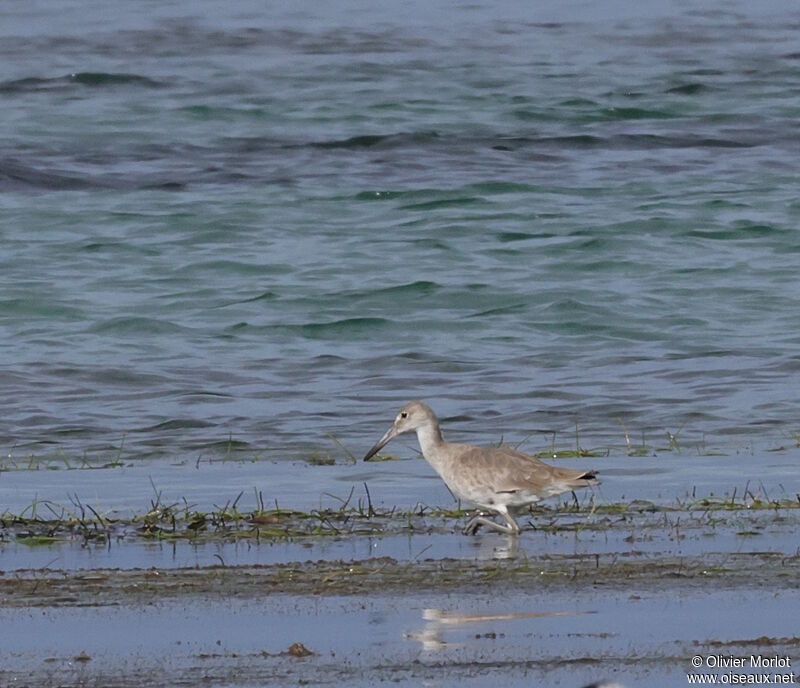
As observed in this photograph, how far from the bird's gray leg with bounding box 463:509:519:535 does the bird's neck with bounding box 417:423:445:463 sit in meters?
1.15

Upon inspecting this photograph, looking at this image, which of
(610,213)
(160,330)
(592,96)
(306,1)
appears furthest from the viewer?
(306,1)

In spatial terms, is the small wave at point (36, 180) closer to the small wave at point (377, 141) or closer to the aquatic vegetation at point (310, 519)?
the small wave at point (377, 141)

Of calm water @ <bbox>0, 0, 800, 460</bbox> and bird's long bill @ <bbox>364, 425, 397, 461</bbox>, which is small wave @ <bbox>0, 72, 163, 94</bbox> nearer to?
calm water @ <bbox>0, 0, 800, 460</bbox>

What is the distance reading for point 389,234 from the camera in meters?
28.4

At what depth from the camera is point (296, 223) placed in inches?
1144

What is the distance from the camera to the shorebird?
462 inches

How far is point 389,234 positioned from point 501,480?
1677cm

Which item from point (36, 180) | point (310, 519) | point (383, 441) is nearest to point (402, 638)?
point (310, 519)

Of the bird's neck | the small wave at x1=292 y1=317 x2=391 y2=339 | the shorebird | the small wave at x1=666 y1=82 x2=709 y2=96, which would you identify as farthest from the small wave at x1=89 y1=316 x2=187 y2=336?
the small wave at x1=666 y1=82 x2=709 y2=96

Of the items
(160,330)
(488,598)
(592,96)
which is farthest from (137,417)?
(592,96)

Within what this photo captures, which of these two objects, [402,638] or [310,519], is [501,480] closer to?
[310,519]

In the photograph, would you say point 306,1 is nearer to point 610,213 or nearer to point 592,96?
point 592,96

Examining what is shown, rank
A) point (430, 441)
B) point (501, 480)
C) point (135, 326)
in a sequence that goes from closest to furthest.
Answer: point (501, 480)
point (430, 441)
point (135, 326)

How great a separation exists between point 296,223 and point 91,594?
775 inches
